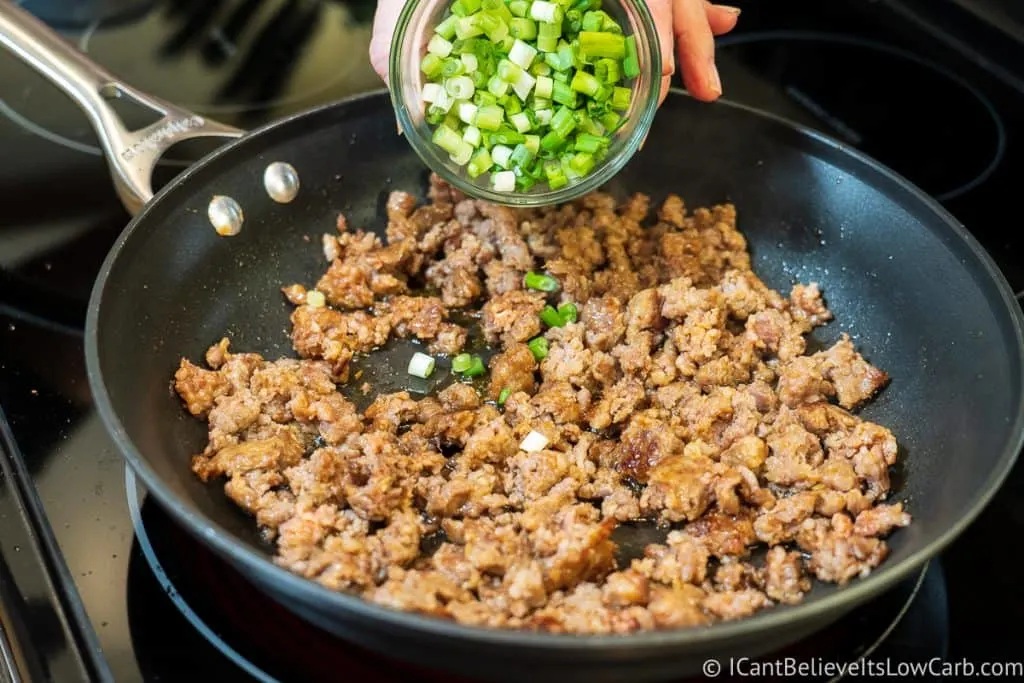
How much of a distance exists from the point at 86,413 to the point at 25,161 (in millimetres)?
981

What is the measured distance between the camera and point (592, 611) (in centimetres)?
151

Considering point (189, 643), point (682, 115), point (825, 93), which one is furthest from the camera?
point (825, 93)

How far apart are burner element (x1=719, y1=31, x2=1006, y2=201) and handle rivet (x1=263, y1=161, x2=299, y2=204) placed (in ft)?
4.58

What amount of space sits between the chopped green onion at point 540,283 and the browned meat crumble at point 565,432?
0.08 ft

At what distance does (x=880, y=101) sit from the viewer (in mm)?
2820

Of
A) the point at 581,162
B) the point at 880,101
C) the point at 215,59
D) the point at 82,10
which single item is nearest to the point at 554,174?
the point at 581,162

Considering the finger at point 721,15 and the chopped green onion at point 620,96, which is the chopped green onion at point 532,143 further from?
the finger at point 721,15

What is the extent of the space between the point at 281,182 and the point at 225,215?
180 mm

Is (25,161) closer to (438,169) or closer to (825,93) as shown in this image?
(438,169)

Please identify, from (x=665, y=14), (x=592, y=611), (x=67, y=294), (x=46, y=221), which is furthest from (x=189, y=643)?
(x=665, y=14)

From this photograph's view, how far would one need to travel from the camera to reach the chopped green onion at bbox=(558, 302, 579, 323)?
7.28 feet

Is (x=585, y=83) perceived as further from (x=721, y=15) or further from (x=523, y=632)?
(x=523, y=632)

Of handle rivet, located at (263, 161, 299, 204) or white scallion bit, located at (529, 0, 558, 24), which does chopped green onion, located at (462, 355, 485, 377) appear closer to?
handle rivet, located at (263, 161, 299, 204)

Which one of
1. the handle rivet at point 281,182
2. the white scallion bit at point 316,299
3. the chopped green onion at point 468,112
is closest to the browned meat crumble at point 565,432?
the white scallion bit at point 316,299
